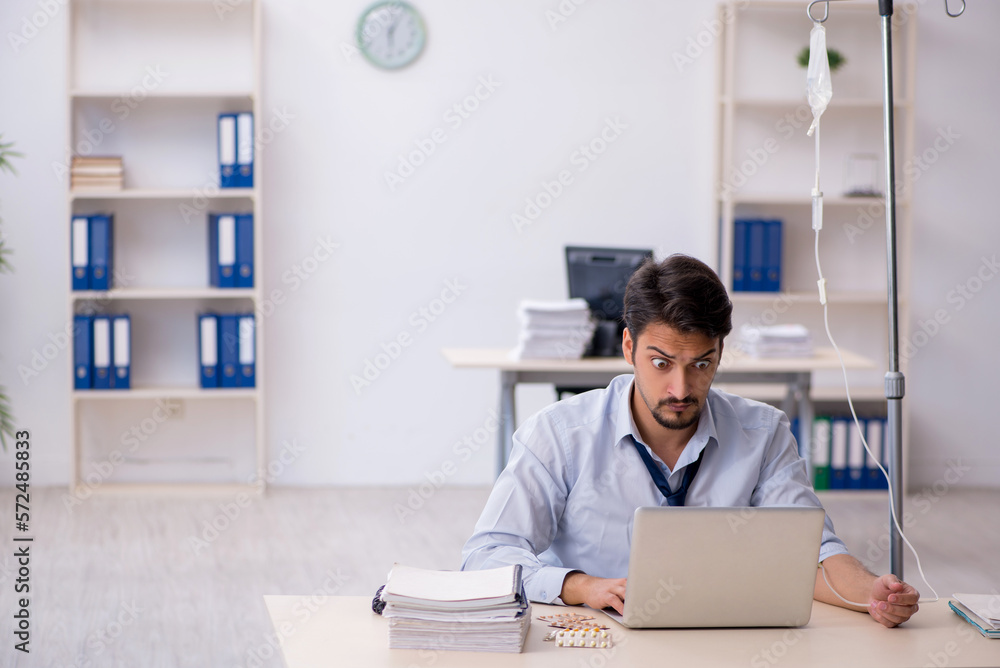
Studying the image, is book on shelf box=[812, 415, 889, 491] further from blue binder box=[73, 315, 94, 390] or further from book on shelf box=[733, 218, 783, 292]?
blue binder box=[73, 315, 94, 390]

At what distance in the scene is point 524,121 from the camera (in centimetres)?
475

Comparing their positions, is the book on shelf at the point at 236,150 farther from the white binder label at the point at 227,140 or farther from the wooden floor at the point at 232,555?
the wooden floor at the point at 232,555

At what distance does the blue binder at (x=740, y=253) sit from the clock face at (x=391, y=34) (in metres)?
1.70

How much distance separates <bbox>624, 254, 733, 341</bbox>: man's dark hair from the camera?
1760mm

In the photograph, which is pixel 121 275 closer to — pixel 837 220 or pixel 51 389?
pixel 51 389

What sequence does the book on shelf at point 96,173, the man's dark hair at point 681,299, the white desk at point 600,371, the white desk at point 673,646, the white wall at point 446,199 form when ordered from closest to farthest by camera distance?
the white desk at point 673,646 < the man's dark hair at point 681,299 < the white desk at point 600,371 < the book on shelf at point 96,173 < the white wall at point 446,199

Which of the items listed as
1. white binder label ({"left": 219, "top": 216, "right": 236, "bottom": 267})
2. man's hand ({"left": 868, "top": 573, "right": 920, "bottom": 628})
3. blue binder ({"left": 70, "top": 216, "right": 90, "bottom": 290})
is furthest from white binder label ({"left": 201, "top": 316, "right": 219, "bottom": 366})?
man's hand ({"left": 868, "top": 573, "right": 920, "bottom": 628})

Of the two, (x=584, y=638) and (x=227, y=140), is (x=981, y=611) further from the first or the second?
(x=227, y=140)

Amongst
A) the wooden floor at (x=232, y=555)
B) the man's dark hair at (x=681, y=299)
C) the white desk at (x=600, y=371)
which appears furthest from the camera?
the white desk at (x=600, y=371)

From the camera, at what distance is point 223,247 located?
14.5 ft

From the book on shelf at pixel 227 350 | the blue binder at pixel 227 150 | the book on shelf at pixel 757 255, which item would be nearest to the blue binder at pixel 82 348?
the book on shelf at pixel 227 350

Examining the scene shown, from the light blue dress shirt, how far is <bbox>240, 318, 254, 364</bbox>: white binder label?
2.84m

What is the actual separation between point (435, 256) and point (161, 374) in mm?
1403

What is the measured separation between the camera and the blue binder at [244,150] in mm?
4363
